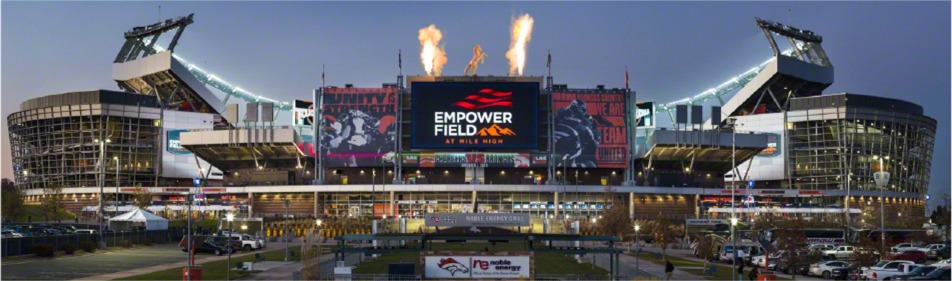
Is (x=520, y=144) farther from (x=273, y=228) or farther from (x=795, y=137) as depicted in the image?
(x=795, y=137)

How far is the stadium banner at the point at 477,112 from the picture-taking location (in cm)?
15725

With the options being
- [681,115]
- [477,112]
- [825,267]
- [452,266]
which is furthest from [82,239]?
[681,115]

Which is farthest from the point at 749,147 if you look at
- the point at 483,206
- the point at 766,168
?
the point at 483,206

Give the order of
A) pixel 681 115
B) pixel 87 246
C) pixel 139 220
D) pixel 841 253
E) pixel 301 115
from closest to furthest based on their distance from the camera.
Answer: pixel 841 253 < pixel 87 246 < pixel 139 220 < pixel 681 115 < pixel 301 115

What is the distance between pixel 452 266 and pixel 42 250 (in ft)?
136

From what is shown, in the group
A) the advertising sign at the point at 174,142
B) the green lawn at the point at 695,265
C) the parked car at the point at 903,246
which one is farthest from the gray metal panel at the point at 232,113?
the parked car at the point at 903,246

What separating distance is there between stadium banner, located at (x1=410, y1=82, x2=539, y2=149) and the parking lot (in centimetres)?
6652

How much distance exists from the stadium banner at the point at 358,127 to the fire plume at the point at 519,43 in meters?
21.0

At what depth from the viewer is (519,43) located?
Answer: 174 m

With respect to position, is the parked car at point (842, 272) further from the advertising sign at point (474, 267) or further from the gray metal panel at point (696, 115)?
the gray metal panel at point (696, 115)

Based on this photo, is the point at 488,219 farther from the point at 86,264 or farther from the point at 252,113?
A: the point at 252,113

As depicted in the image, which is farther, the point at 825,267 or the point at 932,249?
the point at 932,249

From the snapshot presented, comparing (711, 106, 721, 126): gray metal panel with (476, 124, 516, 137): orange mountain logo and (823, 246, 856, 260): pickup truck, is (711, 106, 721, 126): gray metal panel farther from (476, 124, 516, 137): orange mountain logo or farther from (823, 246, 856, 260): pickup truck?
(823, 246, 856, 260): pickup truck

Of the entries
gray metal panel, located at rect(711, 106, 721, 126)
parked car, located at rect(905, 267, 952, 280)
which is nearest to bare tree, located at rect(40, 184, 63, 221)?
gray metal panel, located at rect(711, 106, 721, 126)
